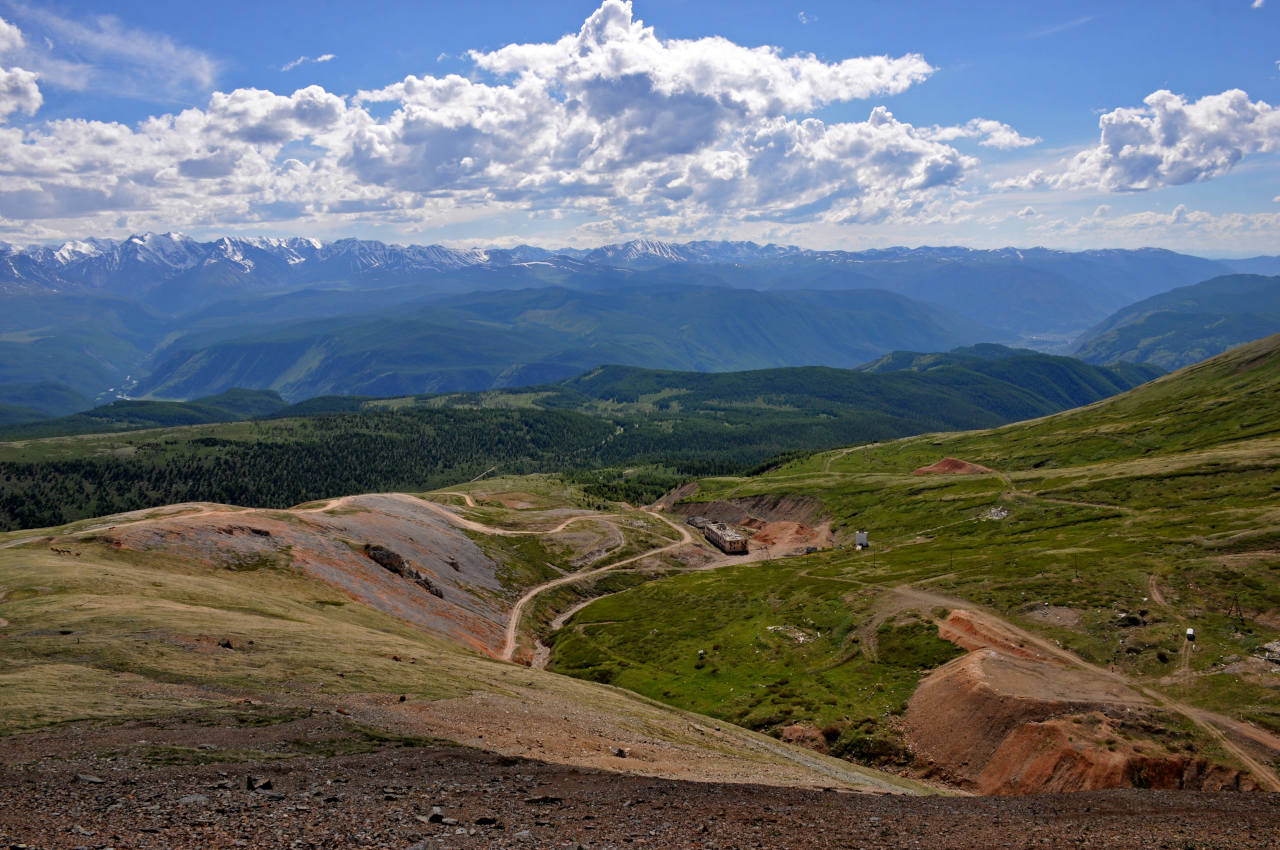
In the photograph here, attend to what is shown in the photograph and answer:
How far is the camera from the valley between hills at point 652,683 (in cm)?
3184

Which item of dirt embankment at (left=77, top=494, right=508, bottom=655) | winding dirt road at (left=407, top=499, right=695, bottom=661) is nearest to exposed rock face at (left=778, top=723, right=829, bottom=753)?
dirt embankment at (left=77, top=494, right=508, bottom=655)

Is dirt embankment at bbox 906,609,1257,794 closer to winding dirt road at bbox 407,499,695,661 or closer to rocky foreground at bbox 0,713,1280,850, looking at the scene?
rocky foreground at bbox 0,713,1280,850

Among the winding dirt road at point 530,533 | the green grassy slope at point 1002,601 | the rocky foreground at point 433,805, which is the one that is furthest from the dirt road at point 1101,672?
the winding dirt road at point 530,533

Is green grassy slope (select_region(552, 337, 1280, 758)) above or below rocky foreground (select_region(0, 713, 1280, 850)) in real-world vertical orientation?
below

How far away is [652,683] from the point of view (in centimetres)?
9494

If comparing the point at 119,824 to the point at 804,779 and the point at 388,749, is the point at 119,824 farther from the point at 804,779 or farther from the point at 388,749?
the point at 804,779

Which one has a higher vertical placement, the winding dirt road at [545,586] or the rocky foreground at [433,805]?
the rocky foreground at [433,805]

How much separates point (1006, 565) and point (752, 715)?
181 ft

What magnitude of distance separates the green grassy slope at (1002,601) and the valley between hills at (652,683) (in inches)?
22.8

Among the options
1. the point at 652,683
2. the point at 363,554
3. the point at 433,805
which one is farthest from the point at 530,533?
the point at 433,805

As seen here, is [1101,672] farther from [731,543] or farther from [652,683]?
[731,543]

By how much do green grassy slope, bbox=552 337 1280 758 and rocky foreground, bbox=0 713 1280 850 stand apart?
34974 millimetres

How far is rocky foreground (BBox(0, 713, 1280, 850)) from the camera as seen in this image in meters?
26.8

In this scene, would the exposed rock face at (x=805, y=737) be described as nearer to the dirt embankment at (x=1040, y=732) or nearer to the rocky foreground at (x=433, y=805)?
the dirt embankment at (x=1040, y=732)
